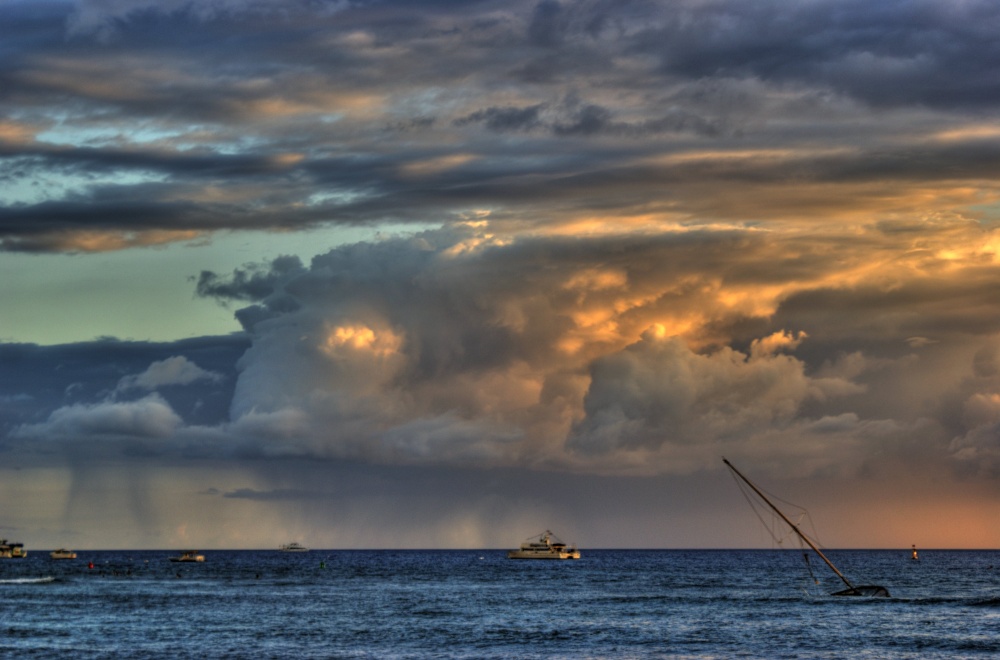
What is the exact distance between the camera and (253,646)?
95875 mm

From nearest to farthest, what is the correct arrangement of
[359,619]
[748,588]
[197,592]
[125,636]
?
[125,636] → [359,619] → [197,592] → [748,588]

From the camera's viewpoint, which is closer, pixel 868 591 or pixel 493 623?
pixel 493 623

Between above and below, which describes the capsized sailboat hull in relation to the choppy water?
above

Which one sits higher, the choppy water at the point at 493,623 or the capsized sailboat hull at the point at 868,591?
the capsized sailboat hull at the point at 868,591

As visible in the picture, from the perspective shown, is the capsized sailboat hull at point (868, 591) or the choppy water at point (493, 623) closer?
the choppy water at point (493, 623)

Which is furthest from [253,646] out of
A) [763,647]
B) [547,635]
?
[763,647]

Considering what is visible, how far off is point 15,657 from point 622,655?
4287cm

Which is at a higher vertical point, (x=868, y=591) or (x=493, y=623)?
(x=868, y=591)

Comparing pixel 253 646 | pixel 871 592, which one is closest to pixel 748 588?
pixel 871 592

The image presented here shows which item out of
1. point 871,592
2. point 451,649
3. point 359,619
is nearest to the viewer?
point 451,649

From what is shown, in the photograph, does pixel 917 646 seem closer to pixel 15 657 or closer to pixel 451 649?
pixel 451 649

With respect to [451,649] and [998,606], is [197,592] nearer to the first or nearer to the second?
[451,649]

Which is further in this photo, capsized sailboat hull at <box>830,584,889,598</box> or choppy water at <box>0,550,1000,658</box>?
capsized sailboat hull at <box>830,584,889,598</box>

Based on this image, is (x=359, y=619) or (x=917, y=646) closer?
(x=917, y=646)
